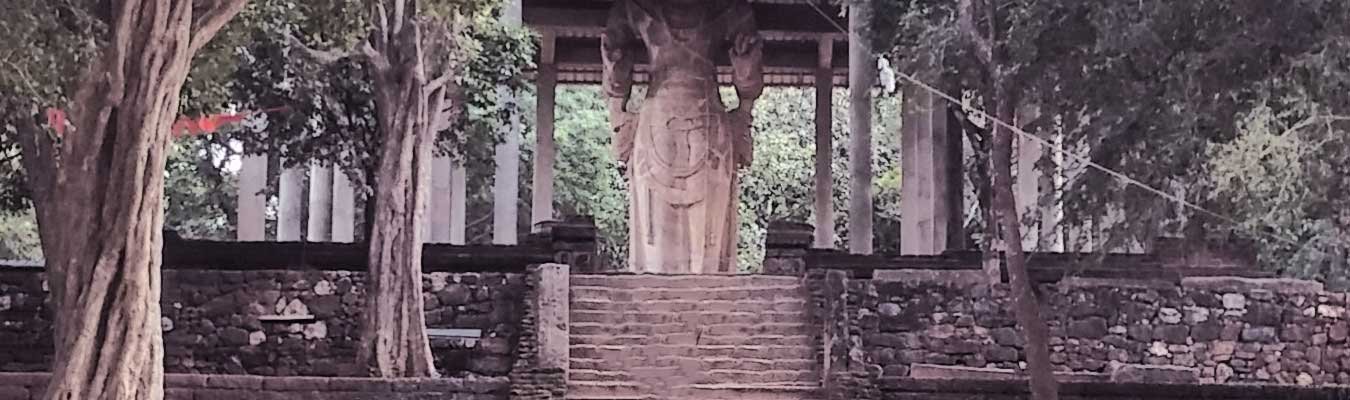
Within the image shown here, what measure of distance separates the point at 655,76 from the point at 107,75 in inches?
336

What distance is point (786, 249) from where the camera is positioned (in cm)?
1716

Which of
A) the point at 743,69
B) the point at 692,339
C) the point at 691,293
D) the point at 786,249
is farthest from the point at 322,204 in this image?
the point at 692,339

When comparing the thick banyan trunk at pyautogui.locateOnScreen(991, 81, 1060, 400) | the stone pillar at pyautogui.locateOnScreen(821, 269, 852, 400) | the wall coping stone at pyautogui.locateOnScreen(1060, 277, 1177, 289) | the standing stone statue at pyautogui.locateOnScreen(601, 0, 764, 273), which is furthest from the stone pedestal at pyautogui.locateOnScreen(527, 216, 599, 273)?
the thick banyan trunk at pyautogui.locateOnScreen(991, 81, 1060, 400)

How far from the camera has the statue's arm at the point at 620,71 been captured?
640 inches

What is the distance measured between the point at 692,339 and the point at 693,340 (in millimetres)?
19

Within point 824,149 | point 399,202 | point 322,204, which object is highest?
point 824,149

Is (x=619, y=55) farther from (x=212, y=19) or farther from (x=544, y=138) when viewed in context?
(x=544, y=138)

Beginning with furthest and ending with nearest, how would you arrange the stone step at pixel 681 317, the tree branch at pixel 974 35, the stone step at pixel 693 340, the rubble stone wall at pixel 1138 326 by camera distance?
the rubble stone wall at pixel 1138 326 → the stone step at pixel 681 317 → the stone step at pixel 693 340 → the tree branch at pixel 974 35

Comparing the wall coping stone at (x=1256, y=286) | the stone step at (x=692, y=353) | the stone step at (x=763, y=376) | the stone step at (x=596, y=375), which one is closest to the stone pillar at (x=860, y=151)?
the wall coping stone at (x=1256, y=286)

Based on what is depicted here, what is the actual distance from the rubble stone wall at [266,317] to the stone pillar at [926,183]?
935 cm

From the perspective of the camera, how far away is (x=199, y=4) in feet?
27.5

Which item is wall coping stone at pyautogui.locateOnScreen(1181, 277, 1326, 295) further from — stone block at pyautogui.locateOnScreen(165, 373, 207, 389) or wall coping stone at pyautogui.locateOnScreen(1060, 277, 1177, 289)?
stone block at pyautogui.locateOnScreen(165, 373, 207, 389)

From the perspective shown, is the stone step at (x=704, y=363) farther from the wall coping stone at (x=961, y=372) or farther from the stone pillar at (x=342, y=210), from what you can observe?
the stone pillar at (x=342, y=210)

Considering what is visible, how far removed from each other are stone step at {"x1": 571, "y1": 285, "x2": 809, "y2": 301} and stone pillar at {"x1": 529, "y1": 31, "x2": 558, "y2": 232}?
9.34 metres
